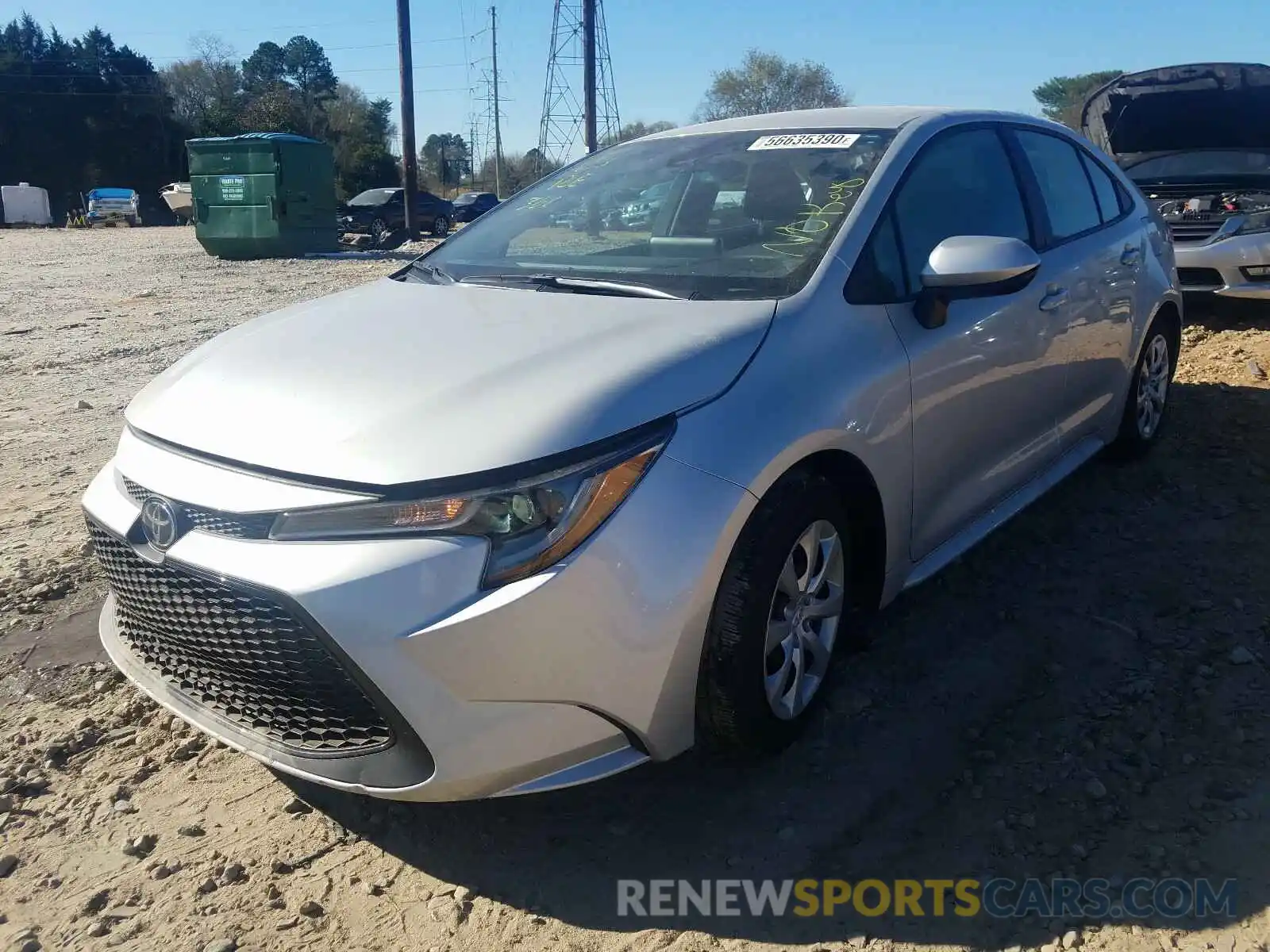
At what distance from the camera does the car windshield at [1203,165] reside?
8500mm

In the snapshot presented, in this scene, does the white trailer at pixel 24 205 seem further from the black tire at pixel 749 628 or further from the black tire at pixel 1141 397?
the black tire at pixel 749 628

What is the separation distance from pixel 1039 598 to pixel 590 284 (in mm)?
1976

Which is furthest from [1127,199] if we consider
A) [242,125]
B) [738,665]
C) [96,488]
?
[242,125]

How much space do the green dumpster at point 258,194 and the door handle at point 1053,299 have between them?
18366mm

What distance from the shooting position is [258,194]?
19.8 meters

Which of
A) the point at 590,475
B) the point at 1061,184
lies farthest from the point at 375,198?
the point at 590,475

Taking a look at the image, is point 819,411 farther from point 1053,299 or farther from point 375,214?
point 375,214

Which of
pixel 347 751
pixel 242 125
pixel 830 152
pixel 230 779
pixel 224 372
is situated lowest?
pixel 230 779

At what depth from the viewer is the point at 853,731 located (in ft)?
9.74

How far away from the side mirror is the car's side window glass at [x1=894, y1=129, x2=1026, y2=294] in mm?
88

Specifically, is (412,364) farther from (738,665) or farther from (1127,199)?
(1127,199)

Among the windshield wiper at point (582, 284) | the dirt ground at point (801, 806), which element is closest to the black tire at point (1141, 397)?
the dirt ground at point (801, 806)

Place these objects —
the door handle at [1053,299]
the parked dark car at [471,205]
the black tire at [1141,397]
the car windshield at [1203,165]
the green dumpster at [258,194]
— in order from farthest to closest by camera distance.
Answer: the parked dark car at [471,205]
the green dumpster at [258,194]
the car windshield at [1203,165]
the black tire at [1141,397]
the door handle at [1053,299]

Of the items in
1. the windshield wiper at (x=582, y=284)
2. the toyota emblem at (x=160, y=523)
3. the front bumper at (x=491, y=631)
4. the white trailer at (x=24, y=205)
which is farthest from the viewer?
the white trailer at (x=24, y=205)
